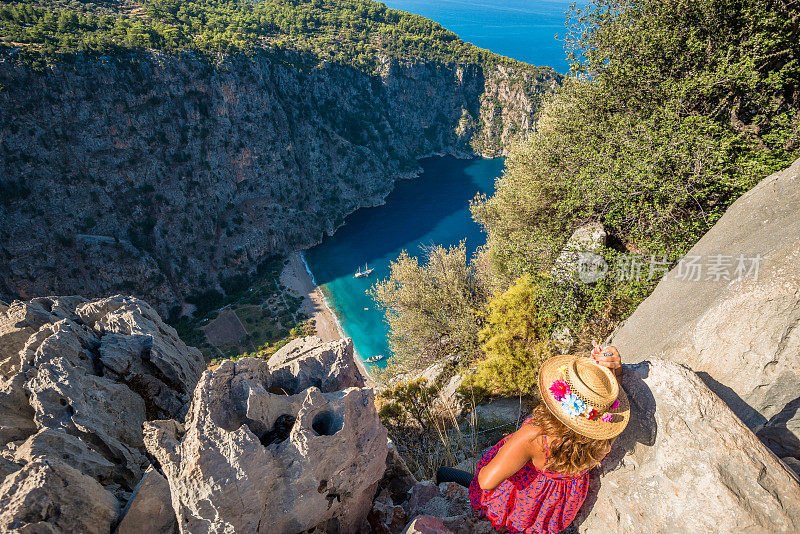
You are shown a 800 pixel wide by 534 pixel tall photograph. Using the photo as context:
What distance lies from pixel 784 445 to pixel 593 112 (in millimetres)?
12616

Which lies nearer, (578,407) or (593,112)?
(578,407)

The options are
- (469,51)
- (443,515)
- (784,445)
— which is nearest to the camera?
(784,445)

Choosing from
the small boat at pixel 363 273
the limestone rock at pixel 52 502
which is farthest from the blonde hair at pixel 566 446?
the small boat at pixel 363 273

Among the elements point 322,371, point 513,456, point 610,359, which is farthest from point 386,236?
point 513,456

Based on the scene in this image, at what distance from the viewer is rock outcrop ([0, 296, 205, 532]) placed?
4.54 metres

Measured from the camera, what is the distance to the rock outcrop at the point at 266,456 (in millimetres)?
4547

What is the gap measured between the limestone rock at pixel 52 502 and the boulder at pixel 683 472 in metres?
6.22

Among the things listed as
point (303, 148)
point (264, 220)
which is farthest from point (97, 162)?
point (303, 148)

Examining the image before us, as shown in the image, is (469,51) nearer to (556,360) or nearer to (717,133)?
(717,133)

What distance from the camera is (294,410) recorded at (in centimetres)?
588

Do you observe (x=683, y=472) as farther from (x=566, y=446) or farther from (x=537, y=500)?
(x=537, y=500)

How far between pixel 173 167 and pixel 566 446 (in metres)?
75.0

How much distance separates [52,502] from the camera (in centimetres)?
445

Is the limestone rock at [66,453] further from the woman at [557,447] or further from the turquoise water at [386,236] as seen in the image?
the turquoise water at [386,236]
